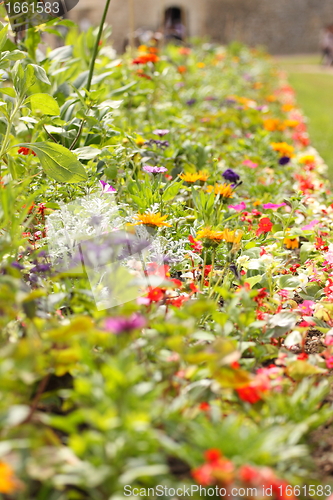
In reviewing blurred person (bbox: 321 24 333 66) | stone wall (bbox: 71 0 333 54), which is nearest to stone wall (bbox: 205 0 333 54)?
stone wall (bbox: 71 0 333 54)

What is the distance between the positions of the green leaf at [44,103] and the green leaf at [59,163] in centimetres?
14

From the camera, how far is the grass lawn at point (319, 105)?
507cm

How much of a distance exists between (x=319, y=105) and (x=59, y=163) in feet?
22.3

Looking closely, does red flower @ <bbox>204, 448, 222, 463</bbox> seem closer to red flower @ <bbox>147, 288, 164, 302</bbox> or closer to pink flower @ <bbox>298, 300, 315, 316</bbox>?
red flower @ <bbox>147, 288, 164, 302</bbox>

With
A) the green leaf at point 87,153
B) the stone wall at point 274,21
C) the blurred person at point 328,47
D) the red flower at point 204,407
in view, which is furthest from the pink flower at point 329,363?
the stone wall at point 274,21

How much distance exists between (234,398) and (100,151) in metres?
1.24

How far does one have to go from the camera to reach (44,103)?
1862 mm

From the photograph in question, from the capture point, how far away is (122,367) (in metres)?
0.90

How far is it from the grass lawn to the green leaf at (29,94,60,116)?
2.63 m

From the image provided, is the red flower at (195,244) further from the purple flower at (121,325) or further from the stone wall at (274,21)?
the stone wall at (274,21)

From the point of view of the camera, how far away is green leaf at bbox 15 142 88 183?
1845 millimetres

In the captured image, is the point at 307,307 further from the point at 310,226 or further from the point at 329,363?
the point at 310,226

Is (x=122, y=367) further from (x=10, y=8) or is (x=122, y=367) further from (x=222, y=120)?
(x=222, y=120)

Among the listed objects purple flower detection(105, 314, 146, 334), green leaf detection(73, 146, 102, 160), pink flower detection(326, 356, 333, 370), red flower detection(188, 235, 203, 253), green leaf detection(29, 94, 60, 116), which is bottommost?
pink flower detection(326, 356, 333, 370)
